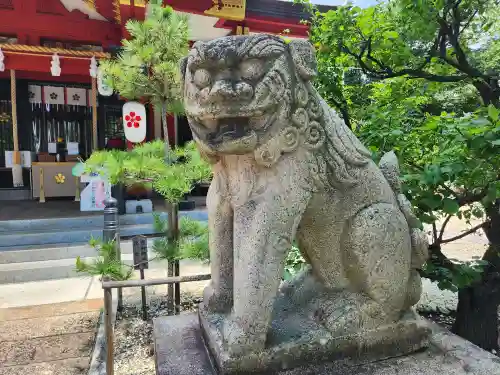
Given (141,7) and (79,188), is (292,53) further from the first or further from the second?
(79,188)

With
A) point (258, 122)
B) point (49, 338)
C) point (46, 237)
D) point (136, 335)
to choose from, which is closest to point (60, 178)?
point (46, 237)

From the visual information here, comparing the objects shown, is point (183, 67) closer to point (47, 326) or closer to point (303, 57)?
point (303, 57)

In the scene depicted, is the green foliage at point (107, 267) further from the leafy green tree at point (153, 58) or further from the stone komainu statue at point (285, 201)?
the leafy green tree at point (153, 58)

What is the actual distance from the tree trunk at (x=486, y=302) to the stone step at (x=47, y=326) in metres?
3.00

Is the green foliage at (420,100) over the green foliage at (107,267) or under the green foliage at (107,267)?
over

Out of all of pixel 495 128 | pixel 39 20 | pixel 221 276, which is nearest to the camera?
pixel 221 276

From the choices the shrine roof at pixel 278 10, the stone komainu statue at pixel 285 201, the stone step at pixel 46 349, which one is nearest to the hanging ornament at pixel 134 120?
the stone step at pixel 46 349

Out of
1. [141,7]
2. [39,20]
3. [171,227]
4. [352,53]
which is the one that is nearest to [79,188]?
[39,20]

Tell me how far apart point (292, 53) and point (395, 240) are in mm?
797

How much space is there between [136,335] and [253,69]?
2.93 meters

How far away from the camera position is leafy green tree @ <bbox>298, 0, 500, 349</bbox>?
200 centimetres

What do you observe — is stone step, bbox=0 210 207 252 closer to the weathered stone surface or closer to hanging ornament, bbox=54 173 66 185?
hanging ornament, bbox=54 173 66 185

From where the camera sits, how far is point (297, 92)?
132 centimetres

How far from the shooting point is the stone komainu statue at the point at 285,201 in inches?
49.5
